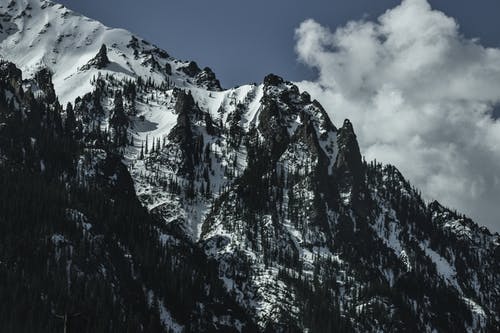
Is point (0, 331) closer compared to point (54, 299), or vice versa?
point (0, 331)

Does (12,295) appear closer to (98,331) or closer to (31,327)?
(31,327)

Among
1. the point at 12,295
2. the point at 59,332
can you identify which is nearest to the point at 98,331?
the point at 59,332

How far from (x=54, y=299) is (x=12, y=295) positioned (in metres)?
12.4

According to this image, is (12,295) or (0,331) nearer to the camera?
(0,331)

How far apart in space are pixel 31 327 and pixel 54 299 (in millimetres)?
16575

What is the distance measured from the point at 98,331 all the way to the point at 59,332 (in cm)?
1175

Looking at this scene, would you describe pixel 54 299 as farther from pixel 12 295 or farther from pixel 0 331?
pixel 0 331

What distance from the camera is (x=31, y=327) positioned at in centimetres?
18375

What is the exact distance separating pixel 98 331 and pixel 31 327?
1986 centimetres

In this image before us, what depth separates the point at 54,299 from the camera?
199625 millimetres

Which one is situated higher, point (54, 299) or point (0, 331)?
point (54, 299)

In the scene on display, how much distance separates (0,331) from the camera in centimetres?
17562

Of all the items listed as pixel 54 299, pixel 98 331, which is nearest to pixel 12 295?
pixel 54 299

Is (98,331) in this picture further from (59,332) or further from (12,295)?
(12,295)
